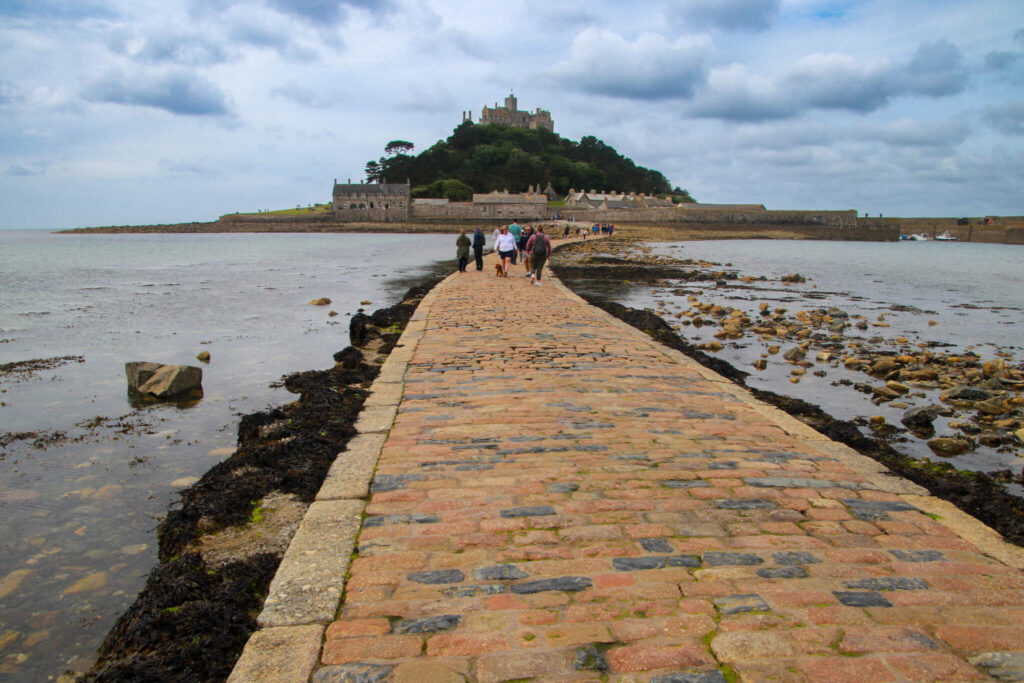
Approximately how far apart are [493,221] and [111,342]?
8041 cm

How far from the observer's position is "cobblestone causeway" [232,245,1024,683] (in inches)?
98.2

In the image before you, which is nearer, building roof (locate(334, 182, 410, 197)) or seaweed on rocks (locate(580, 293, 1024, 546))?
seaweed on rocks (locate(580, 293, 1024, 546))

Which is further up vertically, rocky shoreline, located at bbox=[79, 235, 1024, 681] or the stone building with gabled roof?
the stone building with gabled roof

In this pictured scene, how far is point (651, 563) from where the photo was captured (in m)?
3.18

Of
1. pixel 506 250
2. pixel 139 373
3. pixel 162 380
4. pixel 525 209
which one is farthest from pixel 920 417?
pixel 525 209

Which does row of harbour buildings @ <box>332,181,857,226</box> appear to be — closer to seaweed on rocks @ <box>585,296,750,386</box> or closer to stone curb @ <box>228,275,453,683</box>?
seaweed on rocks @ <box>585,296,750,386</box>

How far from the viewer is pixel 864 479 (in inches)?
177

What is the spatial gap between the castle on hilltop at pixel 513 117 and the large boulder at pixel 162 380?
123383mm

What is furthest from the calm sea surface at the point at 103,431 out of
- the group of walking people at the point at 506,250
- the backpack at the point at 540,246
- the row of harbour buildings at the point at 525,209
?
the row of harbour buildings at the point at 525,209

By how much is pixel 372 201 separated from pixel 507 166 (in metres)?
24.4

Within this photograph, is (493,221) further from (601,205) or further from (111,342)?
(111,342)

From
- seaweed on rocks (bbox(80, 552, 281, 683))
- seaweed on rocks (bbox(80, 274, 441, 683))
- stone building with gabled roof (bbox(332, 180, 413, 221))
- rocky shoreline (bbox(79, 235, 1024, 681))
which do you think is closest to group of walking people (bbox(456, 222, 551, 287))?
rocky shoreline (bbox(79, 235, 1024, 681))

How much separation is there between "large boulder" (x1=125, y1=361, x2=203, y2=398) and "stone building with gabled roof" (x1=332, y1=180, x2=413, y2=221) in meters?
91.7

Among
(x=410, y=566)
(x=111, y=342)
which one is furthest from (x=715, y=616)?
(x=111, y=342)
